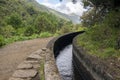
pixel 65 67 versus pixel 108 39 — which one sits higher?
pixel 108 39

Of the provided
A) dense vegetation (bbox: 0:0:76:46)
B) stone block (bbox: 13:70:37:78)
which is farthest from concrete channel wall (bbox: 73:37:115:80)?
dense vegetation (bbox: 0:0:76:46)

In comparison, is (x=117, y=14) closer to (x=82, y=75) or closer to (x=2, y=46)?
(x=82, y=75)

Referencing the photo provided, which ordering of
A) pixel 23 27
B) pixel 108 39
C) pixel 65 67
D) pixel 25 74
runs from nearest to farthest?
pixel 25 74, pixel 108 39, pixel 65 67, pixel 23 27

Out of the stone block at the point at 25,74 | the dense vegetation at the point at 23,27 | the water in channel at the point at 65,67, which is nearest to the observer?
the stone block at the point at 25,74

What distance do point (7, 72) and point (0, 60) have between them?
2.84 meters

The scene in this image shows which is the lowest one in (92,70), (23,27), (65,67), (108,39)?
(23,27)

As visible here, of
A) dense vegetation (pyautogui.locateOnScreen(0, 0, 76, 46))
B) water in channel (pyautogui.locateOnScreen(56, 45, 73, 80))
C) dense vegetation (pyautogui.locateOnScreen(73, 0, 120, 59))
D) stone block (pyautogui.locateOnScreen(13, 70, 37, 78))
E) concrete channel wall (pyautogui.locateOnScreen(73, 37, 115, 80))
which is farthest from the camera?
dense vegetation (pyautogui.locateOnScreen(0, 0, 76, 46))

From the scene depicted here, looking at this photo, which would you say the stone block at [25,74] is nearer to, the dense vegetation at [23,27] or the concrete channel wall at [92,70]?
the concrete channel wall at [92,70]

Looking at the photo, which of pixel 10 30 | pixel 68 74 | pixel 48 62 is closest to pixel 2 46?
pixel 68 74

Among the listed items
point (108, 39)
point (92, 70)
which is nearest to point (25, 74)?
point (92, 70)

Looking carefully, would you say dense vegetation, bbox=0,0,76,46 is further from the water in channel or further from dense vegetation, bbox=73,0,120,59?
dense vegetation, bbox=73,0,120,59

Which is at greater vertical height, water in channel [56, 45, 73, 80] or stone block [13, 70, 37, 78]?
stone block [13, 70, 37, 78]

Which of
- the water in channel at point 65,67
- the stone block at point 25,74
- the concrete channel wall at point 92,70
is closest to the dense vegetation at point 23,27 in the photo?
the water in channel at point 65,67

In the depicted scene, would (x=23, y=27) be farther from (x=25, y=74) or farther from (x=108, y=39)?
(x=25, y=74)
